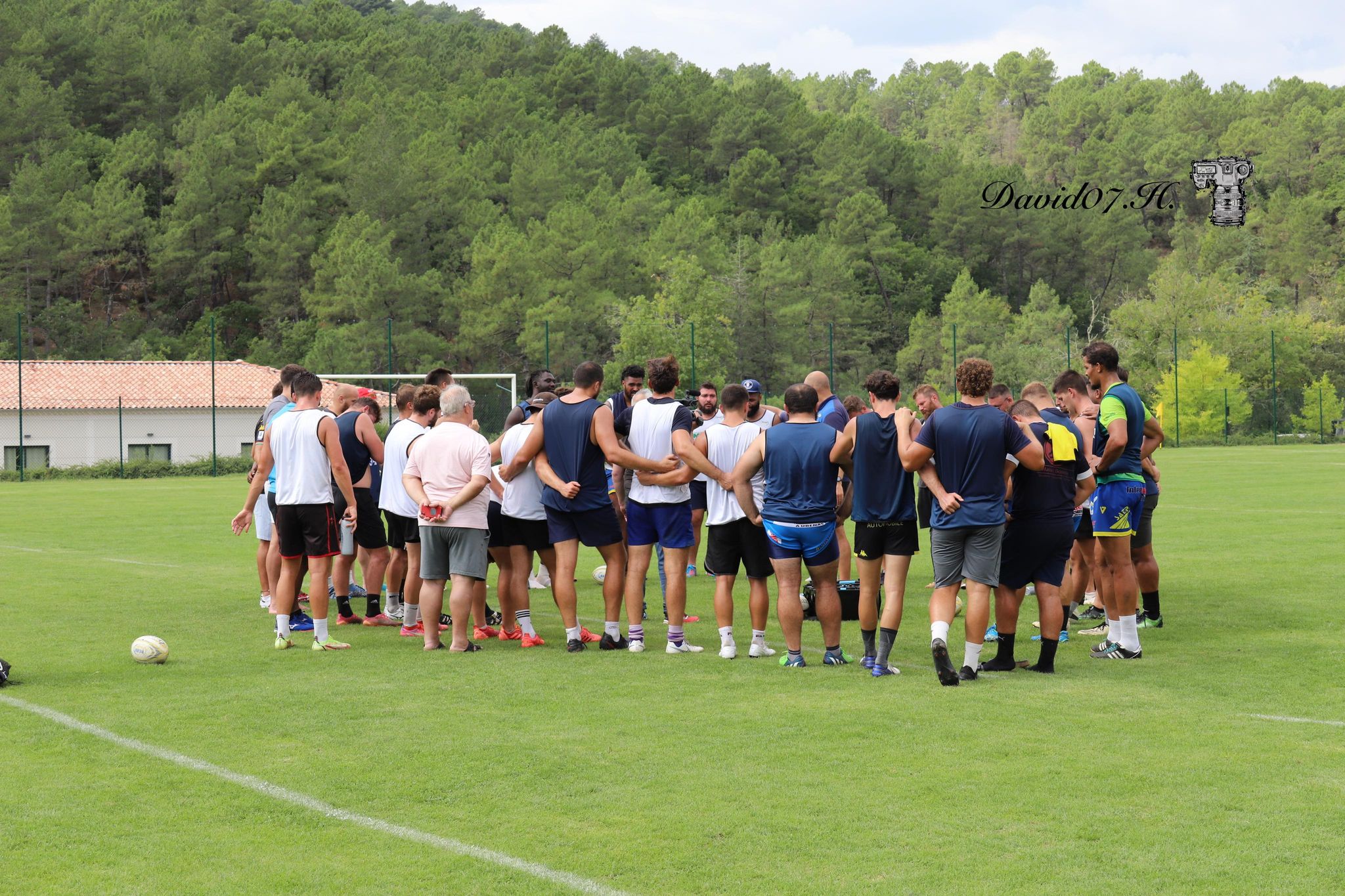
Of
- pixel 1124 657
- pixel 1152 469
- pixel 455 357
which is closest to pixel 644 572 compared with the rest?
pixel 1124 657

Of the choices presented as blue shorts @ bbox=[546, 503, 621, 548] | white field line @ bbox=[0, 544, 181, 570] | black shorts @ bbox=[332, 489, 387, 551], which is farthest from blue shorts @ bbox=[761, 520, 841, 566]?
white field line @ bbox=[0, 544, 181, 570]

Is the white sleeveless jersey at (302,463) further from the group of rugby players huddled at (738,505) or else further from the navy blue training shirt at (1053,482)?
the navy blue training shirt at (1053,482)

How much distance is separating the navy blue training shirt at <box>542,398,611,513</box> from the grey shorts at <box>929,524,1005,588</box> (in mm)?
2413

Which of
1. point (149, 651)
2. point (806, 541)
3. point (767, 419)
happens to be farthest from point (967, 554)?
point (149, 651)

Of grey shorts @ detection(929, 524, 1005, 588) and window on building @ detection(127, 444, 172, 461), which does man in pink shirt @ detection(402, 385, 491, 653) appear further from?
window on building @ detection(127, 444, 172, 461)

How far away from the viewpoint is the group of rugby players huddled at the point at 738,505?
7.94 metres

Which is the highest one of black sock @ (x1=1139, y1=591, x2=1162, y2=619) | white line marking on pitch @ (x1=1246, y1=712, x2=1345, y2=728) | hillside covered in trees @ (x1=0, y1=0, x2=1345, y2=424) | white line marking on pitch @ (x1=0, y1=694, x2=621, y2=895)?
hillside covered in trees @ (x1=0, y1=0, x2=1345, y2=424)

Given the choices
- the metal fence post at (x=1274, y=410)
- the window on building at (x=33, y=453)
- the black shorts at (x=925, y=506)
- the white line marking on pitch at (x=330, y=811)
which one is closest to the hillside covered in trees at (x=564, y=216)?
the metal fence post at (x=1274, y=410)

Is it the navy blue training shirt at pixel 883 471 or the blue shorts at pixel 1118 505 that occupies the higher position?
the navy blue training shirt at pixel 883 471

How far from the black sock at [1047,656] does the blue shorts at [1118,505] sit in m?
1.01

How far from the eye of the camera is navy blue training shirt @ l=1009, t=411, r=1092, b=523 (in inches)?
319

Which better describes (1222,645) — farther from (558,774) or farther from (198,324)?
(198,324)

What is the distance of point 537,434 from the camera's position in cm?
905

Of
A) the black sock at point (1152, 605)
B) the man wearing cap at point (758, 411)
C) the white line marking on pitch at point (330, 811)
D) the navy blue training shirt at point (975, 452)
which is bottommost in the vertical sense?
the white line marking on pitch at point (330, 811)
